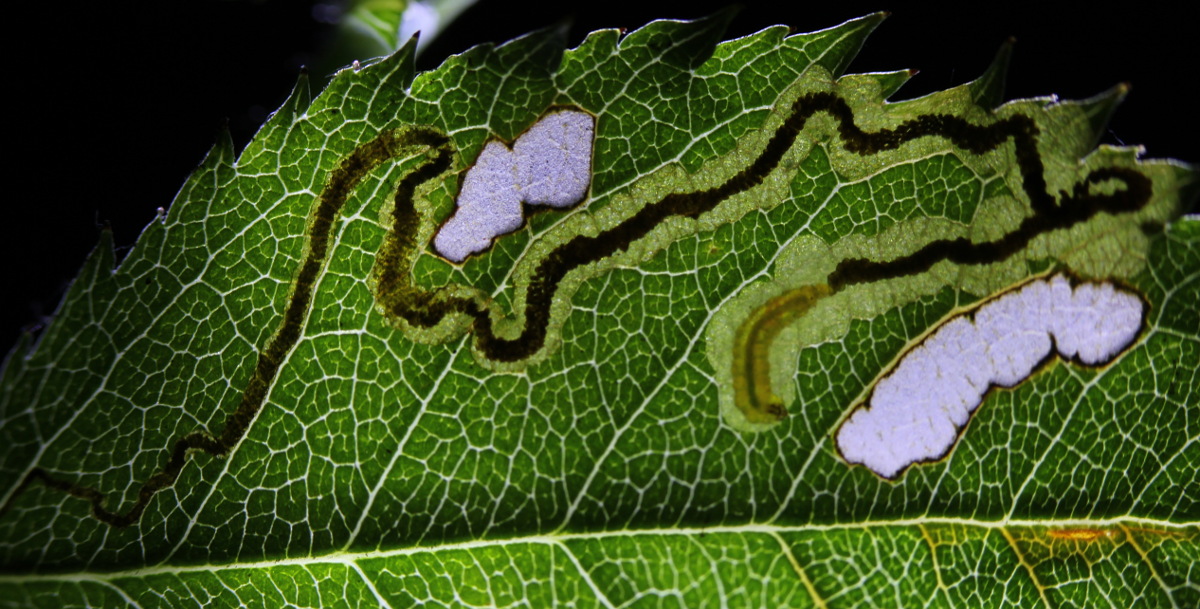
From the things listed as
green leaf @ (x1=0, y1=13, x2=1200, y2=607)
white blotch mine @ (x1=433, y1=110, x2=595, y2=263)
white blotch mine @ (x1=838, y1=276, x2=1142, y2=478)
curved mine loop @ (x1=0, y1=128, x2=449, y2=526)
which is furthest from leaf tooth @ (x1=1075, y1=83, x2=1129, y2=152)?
curved mine loop @ (x1=0, y1=128, x2=449, y2=526)

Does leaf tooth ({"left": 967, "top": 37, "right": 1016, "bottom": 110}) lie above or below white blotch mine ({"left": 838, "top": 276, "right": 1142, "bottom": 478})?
above

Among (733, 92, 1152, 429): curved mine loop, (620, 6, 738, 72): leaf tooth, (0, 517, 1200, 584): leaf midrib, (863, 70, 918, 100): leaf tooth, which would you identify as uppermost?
(620, 6, 738, 72): leaf tooth

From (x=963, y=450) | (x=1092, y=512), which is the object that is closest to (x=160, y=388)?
(x=963, y=450)

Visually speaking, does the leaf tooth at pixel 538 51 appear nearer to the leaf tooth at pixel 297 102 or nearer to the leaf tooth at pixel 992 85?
the leaf tooth at pixel 297 102

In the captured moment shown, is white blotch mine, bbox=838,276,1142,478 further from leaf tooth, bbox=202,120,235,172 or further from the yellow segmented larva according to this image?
leaf tooth, bbox=202,120,235,172

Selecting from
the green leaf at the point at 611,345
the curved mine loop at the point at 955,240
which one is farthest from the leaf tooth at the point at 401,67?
the curved mine loop at the point at 955,240

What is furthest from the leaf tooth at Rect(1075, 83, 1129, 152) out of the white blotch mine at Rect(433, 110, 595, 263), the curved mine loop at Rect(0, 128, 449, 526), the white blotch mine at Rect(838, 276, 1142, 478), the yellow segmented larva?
the curved mine loop at Rect(0, 128, 449, 526)
